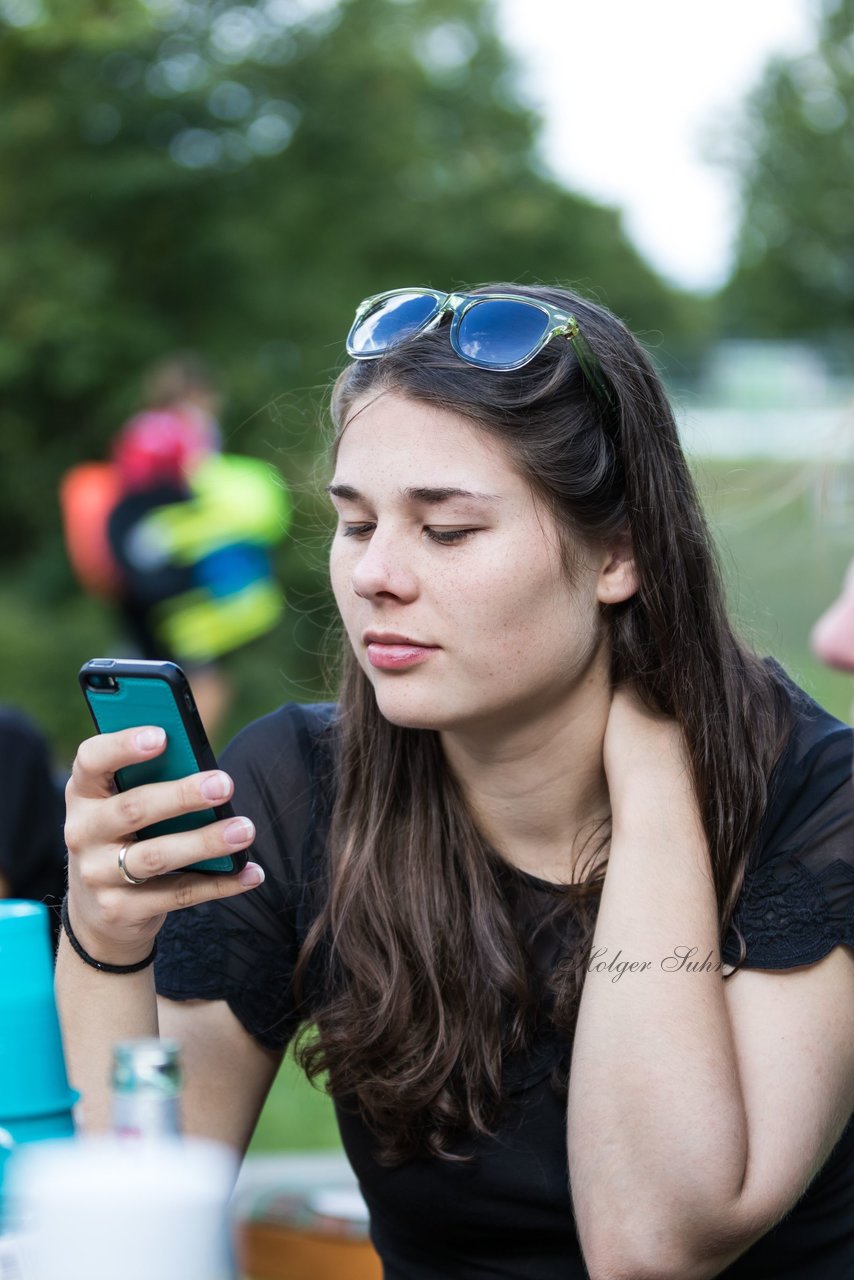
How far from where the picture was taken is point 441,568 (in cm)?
167

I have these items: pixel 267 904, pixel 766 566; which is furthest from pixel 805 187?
pixel 267 904

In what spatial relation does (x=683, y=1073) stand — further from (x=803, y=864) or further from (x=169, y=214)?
(x=169, y=214)

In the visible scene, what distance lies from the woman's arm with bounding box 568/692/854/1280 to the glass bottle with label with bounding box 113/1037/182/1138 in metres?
0.85

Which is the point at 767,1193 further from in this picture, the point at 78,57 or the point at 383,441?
the point at 78,57

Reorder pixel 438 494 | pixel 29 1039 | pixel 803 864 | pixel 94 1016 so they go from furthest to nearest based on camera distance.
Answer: pixel 803 864, pixel 438 494, pixel 94 1016, pixel 29 1039

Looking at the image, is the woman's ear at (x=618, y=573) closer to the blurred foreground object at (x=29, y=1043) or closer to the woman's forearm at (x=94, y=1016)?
the woman's forearm at (x=94, y=1016)

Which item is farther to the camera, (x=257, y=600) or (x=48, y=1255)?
(x=257, y=600)

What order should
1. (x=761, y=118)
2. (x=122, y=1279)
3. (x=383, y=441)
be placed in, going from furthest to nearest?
(x=761, y=118) → (x=383, y=441) → (x=122, y=1279)

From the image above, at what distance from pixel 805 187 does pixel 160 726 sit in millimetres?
35119

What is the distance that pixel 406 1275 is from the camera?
1829mm

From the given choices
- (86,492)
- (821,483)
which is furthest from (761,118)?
(821,483)

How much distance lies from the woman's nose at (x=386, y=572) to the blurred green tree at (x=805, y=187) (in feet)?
109

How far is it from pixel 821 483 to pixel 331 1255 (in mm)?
1620

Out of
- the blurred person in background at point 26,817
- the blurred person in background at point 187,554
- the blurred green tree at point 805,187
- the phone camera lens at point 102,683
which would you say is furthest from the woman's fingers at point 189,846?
the blurred green tree at point 805,187
